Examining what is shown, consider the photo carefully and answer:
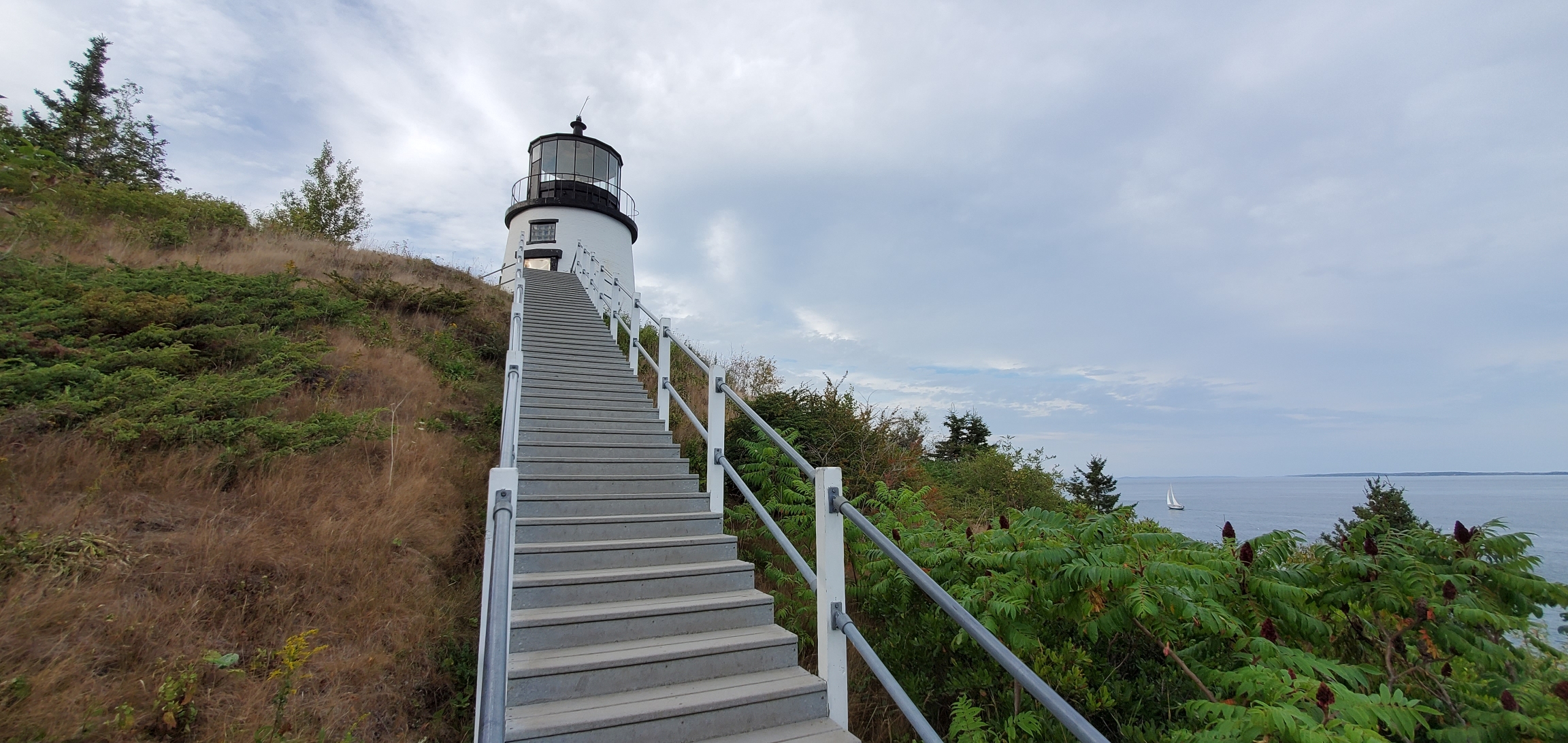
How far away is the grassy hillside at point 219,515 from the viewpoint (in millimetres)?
2762

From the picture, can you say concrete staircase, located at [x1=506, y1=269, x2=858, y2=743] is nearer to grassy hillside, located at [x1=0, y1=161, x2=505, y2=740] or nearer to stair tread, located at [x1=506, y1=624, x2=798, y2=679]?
stair tread, located at [x1=506, y1=624, x2=798, y2=679]

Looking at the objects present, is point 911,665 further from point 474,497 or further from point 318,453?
point 318,453

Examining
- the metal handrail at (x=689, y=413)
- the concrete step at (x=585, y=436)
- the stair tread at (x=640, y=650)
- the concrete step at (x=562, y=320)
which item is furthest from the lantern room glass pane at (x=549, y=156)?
the stair tread at (x=640, y=650)

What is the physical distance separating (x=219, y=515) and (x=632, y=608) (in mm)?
2692

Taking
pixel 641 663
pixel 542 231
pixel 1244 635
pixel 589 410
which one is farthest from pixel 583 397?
pixel 542 231

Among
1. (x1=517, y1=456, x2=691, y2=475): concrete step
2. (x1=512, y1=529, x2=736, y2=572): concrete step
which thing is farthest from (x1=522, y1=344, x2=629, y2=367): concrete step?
(x1=512, y1=529, x2=736, y2=572): concrete step

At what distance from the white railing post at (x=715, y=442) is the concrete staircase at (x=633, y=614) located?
0.65ft

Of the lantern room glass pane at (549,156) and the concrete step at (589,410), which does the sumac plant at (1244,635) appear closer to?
the concrete step at (589,410)

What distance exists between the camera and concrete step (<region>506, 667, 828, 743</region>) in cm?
277

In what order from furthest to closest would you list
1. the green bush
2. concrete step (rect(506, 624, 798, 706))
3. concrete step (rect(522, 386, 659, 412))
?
concrete step (rect(522, 386, 659, 412)), the green bush, concrete step (rect(506, 624, 798, 706))

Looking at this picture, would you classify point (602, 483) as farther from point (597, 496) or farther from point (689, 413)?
point (689, 413)

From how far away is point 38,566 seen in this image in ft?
10.1

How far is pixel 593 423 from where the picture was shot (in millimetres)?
6465

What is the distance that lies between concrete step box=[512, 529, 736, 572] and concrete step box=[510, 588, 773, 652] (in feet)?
1.30
